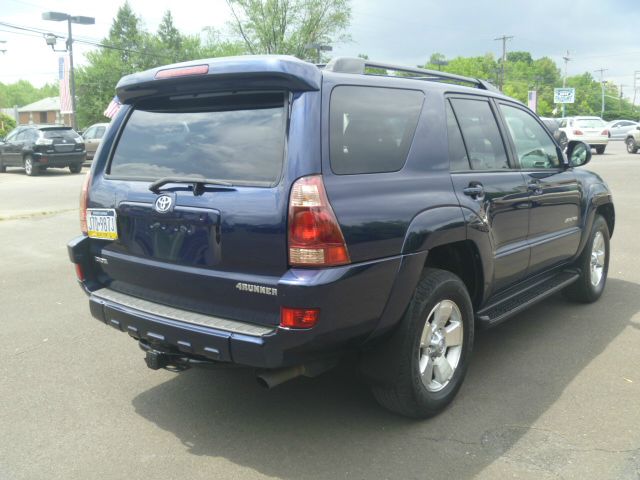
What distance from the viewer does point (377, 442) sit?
3.25 meters

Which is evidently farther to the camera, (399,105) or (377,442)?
(399,105)

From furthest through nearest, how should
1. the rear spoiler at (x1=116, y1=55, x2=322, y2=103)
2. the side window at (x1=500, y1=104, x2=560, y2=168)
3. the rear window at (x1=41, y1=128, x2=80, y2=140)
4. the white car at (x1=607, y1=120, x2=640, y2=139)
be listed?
the white car at (x1=607, y1=120, x2=640, y2=139)
the rear window at (x1=41, y1=128, x2=80, y2=140)
the side window at (x1=500, y1=104, x2=560, y2=168)
the rear spoiler at (x1=116, y1=55, x2=322, y2=103)

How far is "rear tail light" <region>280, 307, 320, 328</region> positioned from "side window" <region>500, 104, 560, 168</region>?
2446mm

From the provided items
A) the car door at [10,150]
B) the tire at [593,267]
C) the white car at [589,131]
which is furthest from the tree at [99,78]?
the tire at [593,267]

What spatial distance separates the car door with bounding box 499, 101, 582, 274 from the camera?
4531 mm

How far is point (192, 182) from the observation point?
3143mm

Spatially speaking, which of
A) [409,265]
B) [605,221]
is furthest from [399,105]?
[605,221]

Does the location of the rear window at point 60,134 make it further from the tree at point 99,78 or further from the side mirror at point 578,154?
the tree at point 99,78

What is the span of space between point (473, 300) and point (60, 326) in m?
3.37

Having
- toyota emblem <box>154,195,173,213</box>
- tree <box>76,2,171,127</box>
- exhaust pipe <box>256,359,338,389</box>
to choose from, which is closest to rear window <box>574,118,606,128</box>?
exhaust pipe <box>256,359,338,389</box>

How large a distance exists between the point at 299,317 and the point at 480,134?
206cm

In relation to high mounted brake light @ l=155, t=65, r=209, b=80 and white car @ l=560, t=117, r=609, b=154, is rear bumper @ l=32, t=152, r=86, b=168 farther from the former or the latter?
white car @ l=560, t=117, r=609, b=154

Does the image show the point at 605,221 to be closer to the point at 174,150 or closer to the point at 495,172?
the point at 495,172

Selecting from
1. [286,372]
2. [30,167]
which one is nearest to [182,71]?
[286,372]
